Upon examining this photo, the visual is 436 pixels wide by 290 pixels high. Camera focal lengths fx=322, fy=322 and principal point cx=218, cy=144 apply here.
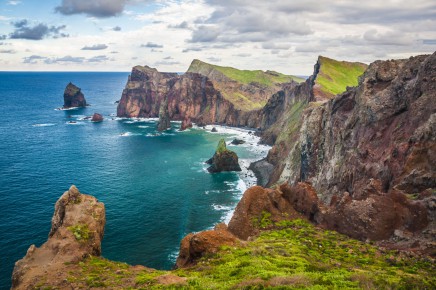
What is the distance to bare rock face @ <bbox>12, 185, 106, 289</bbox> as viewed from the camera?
107 feet

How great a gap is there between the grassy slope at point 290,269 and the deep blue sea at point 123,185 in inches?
1171

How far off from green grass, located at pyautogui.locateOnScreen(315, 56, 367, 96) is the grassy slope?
102320 mm

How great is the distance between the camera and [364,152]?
51.5m

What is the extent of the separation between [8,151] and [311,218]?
437ft

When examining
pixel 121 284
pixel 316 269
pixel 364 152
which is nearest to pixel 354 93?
pixel 364 152

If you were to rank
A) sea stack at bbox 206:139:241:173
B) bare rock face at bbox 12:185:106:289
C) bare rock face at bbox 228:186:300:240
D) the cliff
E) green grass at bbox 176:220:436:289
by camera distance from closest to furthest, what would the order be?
green grass at bbox 176:220:436:289 < the cliff < bare rock face at bbox 12:185:106:289 < bare rock face at bbox 228:186:300:240 < sea stack at bbox 206:139:241:173

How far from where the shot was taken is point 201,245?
106 ft

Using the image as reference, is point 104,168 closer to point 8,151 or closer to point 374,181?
point 8,151

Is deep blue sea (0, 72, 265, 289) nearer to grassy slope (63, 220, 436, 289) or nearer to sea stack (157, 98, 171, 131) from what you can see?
sea stack (157, 98, 171, 131)

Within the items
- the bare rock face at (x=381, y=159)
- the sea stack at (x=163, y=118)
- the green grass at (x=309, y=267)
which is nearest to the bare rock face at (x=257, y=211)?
the bare rock face at (x=381, y=159)

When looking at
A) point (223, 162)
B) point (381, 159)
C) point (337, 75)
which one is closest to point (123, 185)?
point (223, 162)

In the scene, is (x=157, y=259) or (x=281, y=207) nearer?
(x=281, y=207)

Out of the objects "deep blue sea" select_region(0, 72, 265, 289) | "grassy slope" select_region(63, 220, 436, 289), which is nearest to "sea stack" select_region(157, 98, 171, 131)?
"deep blue sea" select_region(0, 72, 265, 289)

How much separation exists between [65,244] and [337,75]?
149168 millimetres
